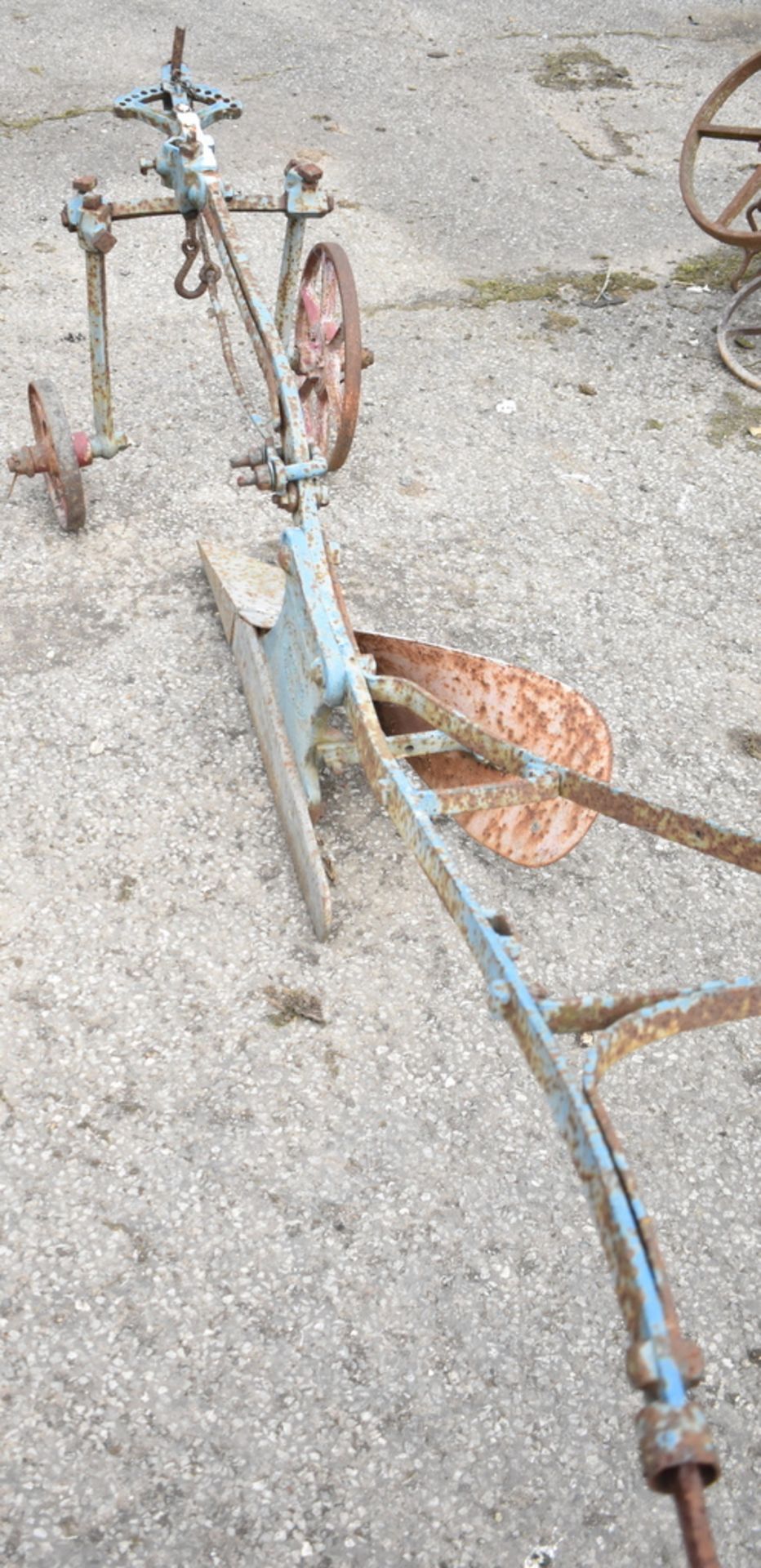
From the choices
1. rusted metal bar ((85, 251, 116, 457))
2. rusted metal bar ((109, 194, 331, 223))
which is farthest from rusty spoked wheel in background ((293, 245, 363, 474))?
rusted metal bar ((85, 251, 116, 457))

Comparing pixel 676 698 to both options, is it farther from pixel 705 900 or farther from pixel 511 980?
pixel 511 980

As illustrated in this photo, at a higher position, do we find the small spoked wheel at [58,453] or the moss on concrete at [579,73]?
the moss on concrete at [579,73]

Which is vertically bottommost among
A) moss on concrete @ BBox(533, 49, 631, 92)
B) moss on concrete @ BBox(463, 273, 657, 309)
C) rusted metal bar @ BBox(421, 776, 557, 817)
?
rusted metal bar @ BBox(421, 776, 557, 817)

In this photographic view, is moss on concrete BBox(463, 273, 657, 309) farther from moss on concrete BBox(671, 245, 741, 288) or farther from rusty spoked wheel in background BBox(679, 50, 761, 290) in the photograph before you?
rusty spoked wheel in background BBox(679, 50, 761, 290)

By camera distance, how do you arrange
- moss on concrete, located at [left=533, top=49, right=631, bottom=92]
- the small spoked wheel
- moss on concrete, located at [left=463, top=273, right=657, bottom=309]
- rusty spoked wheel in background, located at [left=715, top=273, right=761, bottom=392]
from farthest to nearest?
moss on concrete, located at [left=533, top=49, right=631, bottom=92], moss on concrete, located at [left=463, top=273, right=657, bottom=309], rusty spoked wheel in background, located at [left=715, top=273, right=761, bottom=392], the small spoked wheel

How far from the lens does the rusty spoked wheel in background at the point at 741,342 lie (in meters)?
4.86

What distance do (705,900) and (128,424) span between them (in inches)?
100

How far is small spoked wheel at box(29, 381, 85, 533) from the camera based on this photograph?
3549 millimetres

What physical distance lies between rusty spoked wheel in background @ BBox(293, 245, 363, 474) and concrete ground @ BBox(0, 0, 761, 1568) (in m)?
0.39

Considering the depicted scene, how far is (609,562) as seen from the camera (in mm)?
4016

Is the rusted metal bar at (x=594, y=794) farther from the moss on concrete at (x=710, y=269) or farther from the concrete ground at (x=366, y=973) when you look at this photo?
the moss on concrete at (x=710, y=269)

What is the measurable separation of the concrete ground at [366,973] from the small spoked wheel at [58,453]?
10 cm

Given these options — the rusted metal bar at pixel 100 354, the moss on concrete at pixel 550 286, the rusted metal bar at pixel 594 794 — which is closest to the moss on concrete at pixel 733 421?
the moss on concrete at pixel 550 286

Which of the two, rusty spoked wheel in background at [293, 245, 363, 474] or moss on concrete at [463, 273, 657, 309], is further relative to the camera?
moss on concrete at [463, 273, 657, 309]
